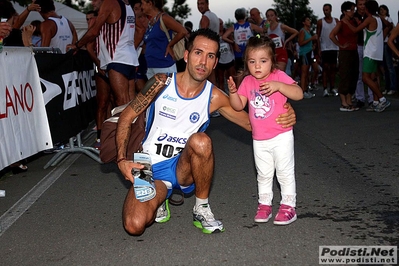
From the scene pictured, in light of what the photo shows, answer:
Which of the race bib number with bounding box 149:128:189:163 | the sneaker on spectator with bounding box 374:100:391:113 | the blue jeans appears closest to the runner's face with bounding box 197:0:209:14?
the sneaker on spectator with bounding box 374:100:391:113

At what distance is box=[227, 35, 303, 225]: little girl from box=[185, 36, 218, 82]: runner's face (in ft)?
0.82

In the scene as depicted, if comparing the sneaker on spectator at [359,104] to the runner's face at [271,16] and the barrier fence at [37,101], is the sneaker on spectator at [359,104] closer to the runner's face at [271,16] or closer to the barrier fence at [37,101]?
the runner's face at [271,16]

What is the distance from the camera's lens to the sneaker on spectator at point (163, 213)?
218 inches

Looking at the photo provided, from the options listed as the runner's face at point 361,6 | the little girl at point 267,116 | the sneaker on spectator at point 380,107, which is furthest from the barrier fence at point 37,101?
the runner's face at point 361,6

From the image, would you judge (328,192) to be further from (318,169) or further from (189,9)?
(189,9)

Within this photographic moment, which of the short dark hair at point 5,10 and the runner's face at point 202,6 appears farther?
the runner's face at point 202,6

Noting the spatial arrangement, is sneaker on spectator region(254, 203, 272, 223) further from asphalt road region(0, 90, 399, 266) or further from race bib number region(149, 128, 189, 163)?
race bib number region(149, 128, 189, 163)

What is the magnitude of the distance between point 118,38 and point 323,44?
9.75 metres

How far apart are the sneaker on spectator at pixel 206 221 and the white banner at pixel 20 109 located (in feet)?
8.79

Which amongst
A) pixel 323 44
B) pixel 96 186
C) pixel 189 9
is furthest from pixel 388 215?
pixel 189 9

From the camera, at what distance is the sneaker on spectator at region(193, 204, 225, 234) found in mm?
5098

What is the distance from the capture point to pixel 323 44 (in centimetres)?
1780

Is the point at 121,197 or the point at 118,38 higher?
the point at 118,38

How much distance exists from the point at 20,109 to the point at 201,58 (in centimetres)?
317
